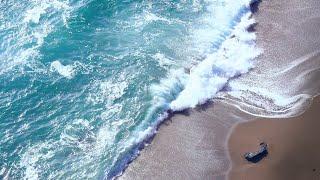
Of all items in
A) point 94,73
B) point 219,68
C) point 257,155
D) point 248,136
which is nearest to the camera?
point 257,155

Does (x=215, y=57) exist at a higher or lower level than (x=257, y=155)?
higher

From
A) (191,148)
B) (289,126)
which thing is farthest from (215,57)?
(191,148)

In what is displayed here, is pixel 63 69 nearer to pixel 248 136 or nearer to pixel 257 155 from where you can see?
pixel 248 136

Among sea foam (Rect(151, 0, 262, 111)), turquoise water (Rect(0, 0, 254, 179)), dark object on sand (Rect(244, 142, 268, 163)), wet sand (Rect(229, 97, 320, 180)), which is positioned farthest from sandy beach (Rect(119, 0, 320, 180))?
turquoise water (Rect(0, 0, 254, 179))

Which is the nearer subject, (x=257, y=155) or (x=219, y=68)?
(x=257, y=155)

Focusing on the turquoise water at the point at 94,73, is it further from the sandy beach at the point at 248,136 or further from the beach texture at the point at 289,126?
the beach texture at the point at 289,126

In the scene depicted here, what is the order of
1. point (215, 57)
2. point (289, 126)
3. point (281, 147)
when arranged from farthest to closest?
1. point (215, 57)
2. point (289, 126)
3. point (281, 147)

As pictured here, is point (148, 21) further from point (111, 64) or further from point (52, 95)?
point (52, 95)
